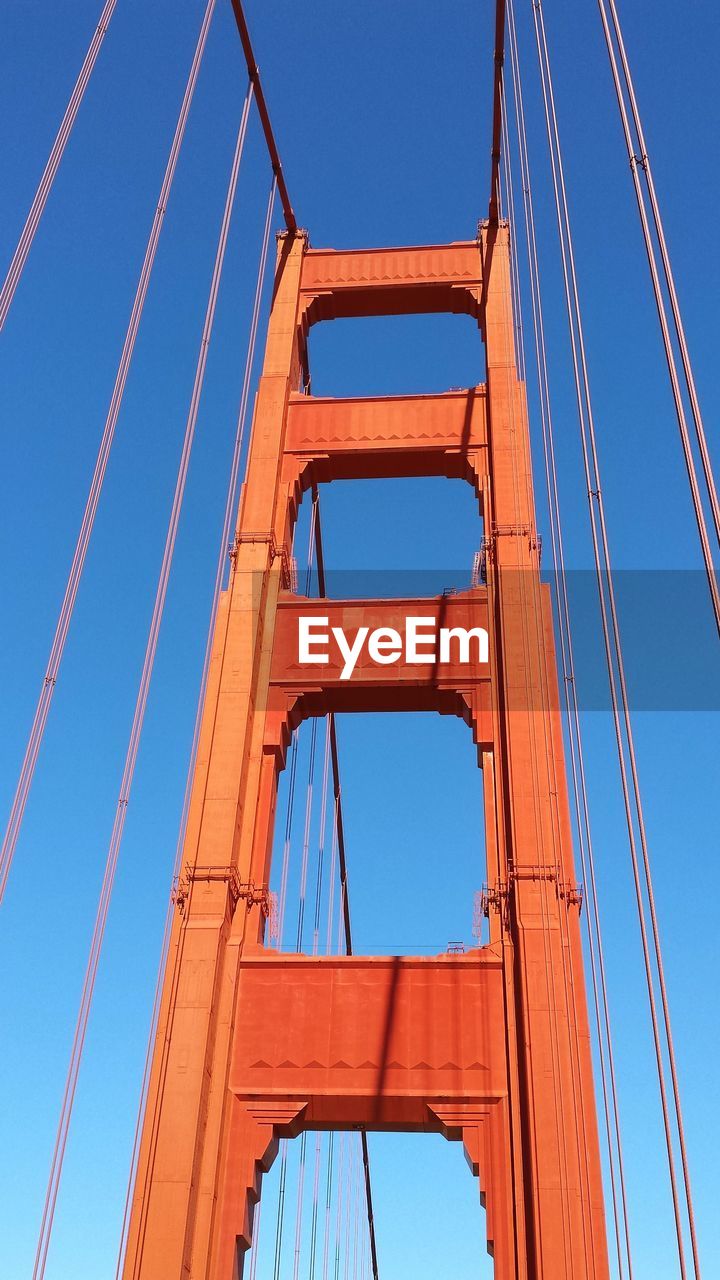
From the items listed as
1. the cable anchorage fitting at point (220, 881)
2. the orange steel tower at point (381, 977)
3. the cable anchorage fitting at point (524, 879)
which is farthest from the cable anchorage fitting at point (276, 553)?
the cable anchorage fitting at point (524, 879)

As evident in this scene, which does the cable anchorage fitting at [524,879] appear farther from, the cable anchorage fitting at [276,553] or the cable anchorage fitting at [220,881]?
the cable anchorage fitting at [276,553]

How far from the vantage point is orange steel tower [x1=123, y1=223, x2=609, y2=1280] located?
15977 mm

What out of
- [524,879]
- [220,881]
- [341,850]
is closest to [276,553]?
[220,881]

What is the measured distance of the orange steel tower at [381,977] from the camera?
52.4 feet

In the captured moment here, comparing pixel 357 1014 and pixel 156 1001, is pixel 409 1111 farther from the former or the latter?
pixel 156 1001

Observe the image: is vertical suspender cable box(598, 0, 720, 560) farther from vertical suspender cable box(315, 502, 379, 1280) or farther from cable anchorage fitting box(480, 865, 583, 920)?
vertical suspender cable box(315, 502, 379, 1280)

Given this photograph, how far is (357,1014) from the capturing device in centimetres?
1812

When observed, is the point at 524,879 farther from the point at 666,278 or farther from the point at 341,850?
the point at 341,850

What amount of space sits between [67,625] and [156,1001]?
6.49 meters

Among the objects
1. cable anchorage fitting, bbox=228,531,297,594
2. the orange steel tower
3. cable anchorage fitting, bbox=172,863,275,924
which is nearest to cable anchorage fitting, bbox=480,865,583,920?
the orange steel tower

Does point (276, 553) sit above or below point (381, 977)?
above

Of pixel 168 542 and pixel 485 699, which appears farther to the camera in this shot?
pixel 168 542

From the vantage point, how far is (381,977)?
60.6ft

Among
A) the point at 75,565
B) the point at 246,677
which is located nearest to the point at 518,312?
the point at 246,677
